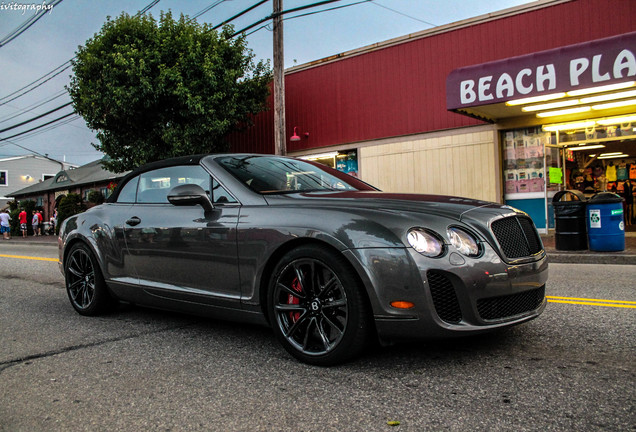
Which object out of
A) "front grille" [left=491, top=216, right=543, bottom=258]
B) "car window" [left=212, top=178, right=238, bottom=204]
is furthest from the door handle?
"front grille" [left=491, top=216, right=543, bottom=258]

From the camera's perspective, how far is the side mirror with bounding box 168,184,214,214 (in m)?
3.80

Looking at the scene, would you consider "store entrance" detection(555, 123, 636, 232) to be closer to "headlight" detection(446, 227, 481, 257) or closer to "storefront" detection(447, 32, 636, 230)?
"storefront" detection(447, 32, 636, 230)

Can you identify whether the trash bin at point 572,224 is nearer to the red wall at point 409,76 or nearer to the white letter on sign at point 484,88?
the white letter on sign at point 484,88

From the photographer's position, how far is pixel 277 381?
300 cm

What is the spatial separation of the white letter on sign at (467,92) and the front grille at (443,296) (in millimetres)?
9484

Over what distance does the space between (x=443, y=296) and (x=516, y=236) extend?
0.77 metres

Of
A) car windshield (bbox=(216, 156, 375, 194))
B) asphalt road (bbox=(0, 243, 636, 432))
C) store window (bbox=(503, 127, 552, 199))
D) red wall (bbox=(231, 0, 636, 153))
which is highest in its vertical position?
red wall (bbox=(231, 0, 636, 153))

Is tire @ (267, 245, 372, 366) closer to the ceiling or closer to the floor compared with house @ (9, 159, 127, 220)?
closer to the floor

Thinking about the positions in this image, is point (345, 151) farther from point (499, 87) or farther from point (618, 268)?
point (618, 268)

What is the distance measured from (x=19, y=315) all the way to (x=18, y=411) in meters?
3.03

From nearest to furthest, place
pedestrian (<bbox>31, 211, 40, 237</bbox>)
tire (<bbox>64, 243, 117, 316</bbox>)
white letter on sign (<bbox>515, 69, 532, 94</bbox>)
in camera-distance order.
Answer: tire (<bbox>64, 243, 117, 316</bbox>), white letter on sign (<bbox>515, 69, 532, 94</bbox>), pedestrian (<bbox>31, 211, 40, 237</bbox>)

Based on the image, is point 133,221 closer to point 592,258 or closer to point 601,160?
point 592,258

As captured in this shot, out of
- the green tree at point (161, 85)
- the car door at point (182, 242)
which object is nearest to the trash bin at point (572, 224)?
the car door at point (182, 242)

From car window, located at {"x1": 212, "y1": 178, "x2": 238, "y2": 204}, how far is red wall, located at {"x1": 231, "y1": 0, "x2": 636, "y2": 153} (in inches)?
463
